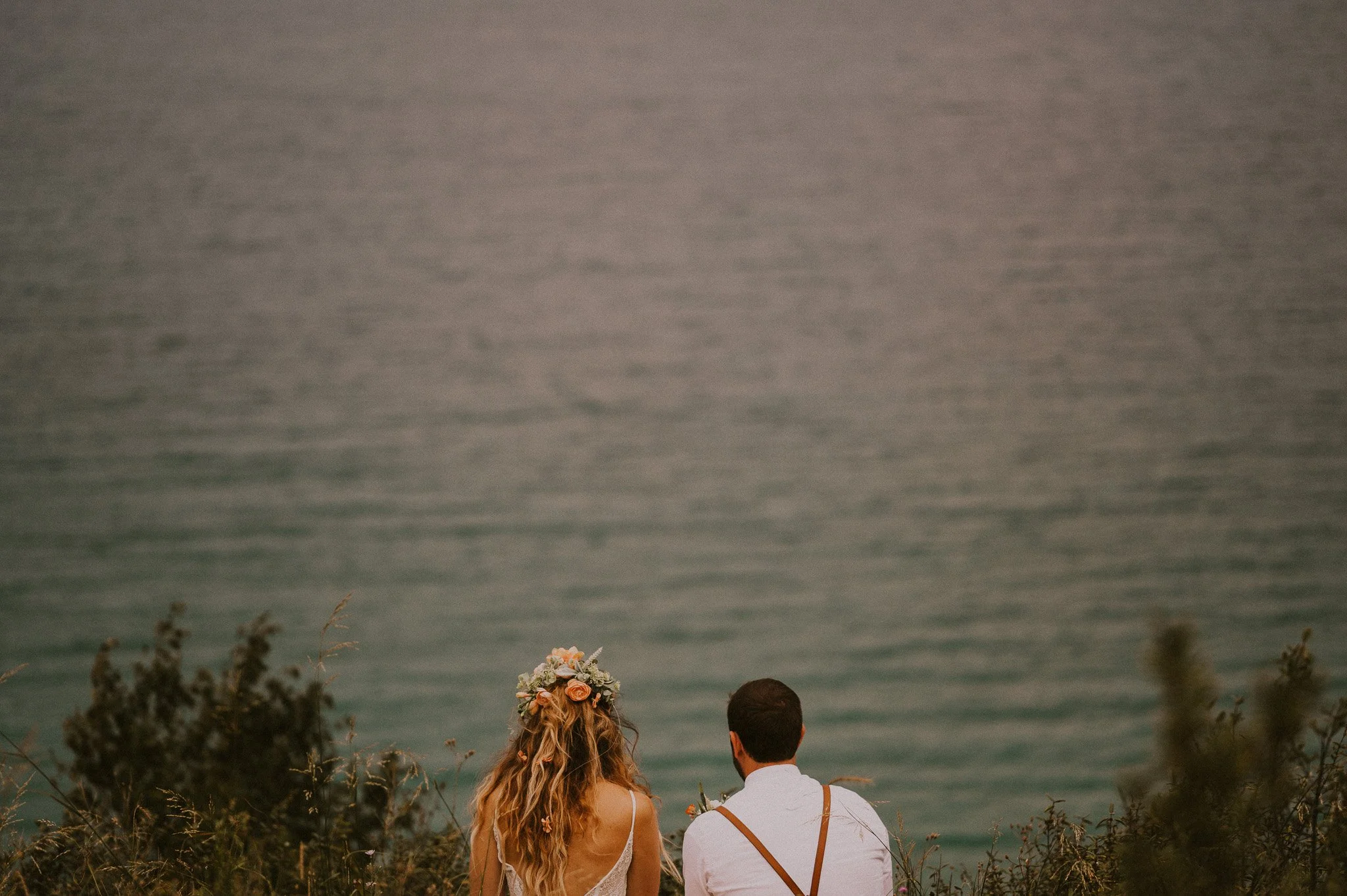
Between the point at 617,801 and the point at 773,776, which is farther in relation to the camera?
the point at 617,801

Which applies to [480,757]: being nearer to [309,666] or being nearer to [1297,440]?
[309,666]

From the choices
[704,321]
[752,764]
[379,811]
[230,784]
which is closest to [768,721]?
[752,764]

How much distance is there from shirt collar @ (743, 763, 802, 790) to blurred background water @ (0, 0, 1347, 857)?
7.24 metres

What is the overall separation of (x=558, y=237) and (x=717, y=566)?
12.1 ft

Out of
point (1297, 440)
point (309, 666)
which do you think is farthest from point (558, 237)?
point (1297, 440)

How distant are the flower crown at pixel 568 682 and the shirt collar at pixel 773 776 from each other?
1.31 ft

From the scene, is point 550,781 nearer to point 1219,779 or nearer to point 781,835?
point 781,835

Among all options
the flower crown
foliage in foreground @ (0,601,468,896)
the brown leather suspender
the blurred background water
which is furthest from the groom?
the blurred background water

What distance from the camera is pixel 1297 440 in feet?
33.2

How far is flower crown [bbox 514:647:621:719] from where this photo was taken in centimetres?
222

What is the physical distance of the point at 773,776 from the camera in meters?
1.97

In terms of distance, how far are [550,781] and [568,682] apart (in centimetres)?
21

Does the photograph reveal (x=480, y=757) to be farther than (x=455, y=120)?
No

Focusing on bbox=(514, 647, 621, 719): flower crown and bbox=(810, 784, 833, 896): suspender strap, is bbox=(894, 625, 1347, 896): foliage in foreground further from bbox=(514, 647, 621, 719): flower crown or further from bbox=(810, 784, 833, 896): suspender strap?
bbox=(514, 647, 621, 719): flower crown
